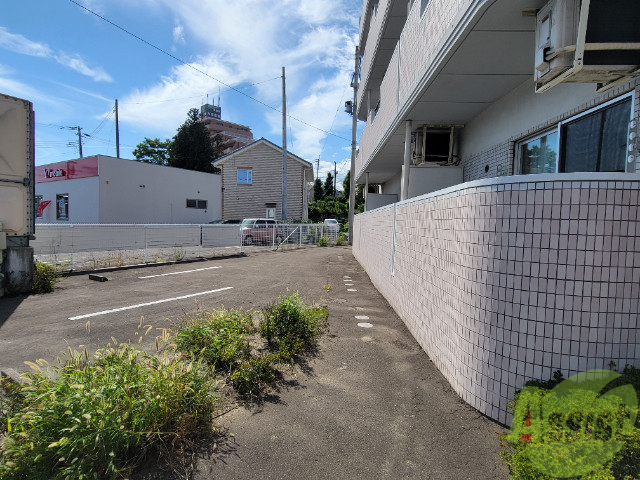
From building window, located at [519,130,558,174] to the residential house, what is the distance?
2366cm

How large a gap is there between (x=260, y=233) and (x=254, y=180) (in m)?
10.6

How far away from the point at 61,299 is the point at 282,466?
662cm

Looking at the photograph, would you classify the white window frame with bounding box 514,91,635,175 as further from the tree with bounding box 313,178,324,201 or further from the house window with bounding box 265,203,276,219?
the tree with bounding box 313,178,324,201

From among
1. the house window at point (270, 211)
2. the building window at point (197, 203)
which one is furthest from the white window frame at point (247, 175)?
the building window at point (197, 203)

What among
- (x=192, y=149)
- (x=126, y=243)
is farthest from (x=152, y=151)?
(x=126, y=243)

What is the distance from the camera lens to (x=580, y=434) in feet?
6.05

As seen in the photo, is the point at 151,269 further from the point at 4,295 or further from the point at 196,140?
the point at 196,140

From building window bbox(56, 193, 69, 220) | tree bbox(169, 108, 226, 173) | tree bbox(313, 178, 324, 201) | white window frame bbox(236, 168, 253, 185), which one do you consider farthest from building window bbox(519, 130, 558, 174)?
tree bbox(313, 178, 324, 201)

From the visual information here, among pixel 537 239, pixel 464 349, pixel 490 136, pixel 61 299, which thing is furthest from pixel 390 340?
pixel 61 299

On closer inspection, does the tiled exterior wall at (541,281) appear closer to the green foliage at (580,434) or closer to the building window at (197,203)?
the green foliage at (580,434)

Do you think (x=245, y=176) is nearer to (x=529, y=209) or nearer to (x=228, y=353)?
(x=228, y=353)

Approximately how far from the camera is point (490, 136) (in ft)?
19.1

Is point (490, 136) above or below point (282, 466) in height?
above

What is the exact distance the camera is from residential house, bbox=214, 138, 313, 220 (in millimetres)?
27484
